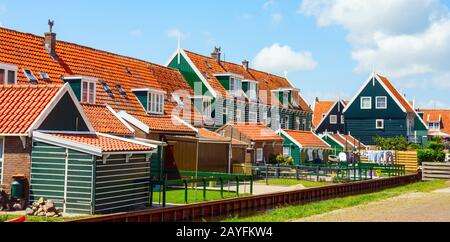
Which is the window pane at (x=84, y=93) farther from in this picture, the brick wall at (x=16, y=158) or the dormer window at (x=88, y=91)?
the brick wall at (x=16, y=158)

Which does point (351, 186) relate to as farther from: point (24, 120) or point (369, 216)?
point (24, 120)

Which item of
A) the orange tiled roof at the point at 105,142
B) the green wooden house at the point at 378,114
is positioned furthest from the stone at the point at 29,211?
the green wooden house at the point at 378,114

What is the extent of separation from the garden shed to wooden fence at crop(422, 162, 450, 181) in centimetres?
3467

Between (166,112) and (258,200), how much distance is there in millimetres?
13443

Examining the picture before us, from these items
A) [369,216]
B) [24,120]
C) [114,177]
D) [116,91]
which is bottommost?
[369,216]

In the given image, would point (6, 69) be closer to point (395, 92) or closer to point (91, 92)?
point (91, 92)

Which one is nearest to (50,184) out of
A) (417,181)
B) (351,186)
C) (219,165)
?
(219,165)

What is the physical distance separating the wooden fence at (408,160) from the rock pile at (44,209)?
135 feet

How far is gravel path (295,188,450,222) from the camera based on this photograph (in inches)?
811

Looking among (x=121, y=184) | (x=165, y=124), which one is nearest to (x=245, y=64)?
(x=165, y=124)

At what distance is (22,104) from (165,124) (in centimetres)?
1218

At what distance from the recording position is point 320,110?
285 ft
